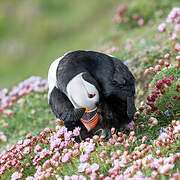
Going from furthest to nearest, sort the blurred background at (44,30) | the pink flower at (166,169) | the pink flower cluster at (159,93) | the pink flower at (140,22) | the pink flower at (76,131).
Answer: the blurred background at (44,30) < the pink flower at (140,22) < the pink flower cluster at (159,93) < the pink flower at (76,131) < the pink flower at (166,169)

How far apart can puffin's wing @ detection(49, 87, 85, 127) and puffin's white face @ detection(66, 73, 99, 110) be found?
0.27ft

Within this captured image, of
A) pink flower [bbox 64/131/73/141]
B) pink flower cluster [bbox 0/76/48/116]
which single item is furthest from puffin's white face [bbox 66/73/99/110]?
pink flower cluster [bbox 0/76/48/116]

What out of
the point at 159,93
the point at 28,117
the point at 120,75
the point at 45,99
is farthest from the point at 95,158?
the point at 45,99

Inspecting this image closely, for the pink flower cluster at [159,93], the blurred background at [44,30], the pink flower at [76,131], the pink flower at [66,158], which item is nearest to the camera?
the pink flower at [66,158]

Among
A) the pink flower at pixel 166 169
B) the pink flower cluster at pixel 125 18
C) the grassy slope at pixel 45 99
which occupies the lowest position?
the pink flower at pixel 166 169

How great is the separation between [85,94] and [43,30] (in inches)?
666

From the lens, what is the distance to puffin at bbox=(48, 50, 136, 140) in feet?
14.7

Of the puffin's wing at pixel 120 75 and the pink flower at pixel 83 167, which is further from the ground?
the puffin's wing at pixel 120 75

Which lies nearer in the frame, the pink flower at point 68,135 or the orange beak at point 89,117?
the orange beak at point 89,117

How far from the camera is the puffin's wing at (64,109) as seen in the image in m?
4.47

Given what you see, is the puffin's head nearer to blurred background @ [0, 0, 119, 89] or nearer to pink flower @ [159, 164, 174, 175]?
pink flower @ [159, 164, 174, 175]

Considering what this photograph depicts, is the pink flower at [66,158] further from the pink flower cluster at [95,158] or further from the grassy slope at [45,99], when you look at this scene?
the grassy slope at [45,99]

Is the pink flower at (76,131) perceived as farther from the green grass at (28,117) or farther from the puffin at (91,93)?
the green grass at (28,117)

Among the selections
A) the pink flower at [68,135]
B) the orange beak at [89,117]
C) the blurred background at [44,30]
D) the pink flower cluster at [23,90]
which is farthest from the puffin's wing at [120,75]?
the blurred background at [44,30]
